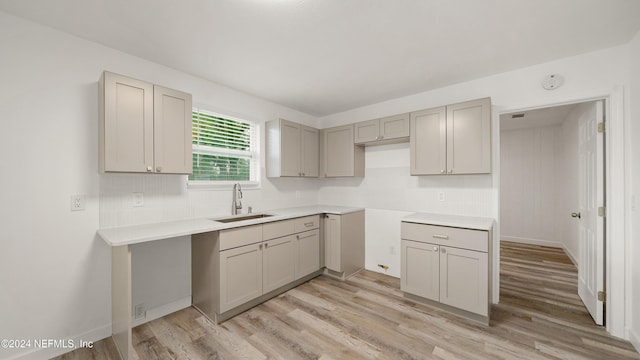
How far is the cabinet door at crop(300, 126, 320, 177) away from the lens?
3641mm

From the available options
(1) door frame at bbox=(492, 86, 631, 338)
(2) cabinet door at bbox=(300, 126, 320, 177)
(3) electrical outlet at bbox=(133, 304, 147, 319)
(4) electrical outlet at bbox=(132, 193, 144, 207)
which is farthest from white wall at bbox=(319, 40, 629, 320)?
(3) electrical outlet at bbox=(133, 304, 147, 319)

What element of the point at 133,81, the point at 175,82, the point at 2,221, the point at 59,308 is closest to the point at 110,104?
the point at 133,81

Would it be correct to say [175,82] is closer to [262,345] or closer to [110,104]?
[110,104]

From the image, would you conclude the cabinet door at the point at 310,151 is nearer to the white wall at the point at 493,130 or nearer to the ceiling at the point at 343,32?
the white wall at the point at 493,130

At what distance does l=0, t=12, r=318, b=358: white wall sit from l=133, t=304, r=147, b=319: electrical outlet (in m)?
0.08

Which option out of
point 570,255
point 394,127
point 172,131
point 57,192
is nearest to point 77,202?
point 57,192

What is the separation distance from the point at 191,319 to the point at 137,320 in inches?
17.9

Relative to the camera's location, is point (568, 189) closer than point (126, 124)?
No

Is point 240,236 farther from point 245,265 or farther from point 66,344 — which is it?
point 66,344

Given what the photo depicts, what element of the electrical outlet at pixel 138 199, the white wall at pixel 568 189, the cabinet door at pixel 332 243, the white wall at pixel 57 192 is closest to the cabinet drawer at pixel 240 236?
the white wall at pixel 57 192

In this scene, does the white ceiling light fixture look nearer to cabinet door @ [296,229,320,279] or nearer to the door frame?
the door frame

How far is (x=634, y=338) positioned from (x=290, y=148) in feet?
12.0

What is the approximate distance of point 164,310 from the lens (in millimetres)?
2416

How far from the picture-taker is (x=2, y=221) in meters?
1.69
